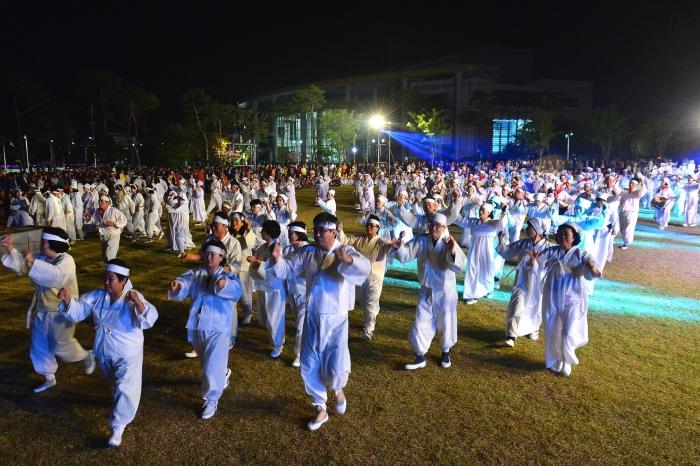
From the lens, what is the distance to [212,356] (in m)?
5.04

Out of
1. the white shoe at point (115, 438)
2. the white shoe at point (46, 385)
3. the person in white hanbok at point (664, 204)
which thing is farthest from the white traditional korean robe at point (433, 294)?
the person in white hanbok at point (664, 204)

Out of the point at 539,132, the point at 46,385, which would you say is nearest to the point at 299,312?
the point at 46,385

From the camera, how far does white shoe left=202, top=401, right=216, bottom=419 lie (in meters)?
5.16

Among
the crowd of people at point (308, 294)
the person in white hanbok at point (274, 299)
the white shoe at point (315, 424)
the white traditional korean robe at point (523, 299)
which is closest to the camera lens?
the crowd of people at point (308, 294)

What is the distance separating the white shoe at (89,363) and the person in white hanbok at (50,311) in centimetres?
17

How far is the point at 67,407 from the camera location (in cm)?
541

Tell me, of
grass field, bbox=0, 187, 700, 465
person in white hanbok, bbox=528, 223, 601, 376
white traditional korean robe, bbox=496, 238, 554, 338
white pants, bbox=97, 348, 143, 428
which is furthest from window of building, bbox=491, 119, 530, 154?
white pants, bbox=97, 348, 143, 428

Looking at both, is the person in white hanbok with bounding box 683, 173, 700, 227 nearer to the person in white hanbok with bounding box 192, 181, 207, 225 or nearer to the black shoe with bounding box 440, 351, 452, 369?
the black shoe with bounding box 440, 351, 452, 369

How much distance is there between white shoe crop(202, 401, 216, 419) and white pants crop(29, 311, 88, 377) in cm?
169

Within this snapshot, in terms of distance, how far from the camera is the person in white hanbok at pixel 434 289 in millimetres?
6082

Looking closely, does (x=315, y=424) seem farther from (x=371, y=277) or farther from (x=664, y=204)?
(x=664, y=204)

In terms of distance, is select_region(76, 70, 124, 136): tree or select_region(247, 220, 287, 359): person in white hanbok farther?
select_region(76, 70, 124, 136): tree

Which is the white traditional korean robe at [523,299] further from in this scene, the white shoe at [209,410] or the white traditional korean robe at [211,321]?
the white shoe at [209,410]

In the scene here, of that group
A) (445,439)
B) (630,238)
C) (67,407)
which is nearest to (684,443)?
(445,439)
